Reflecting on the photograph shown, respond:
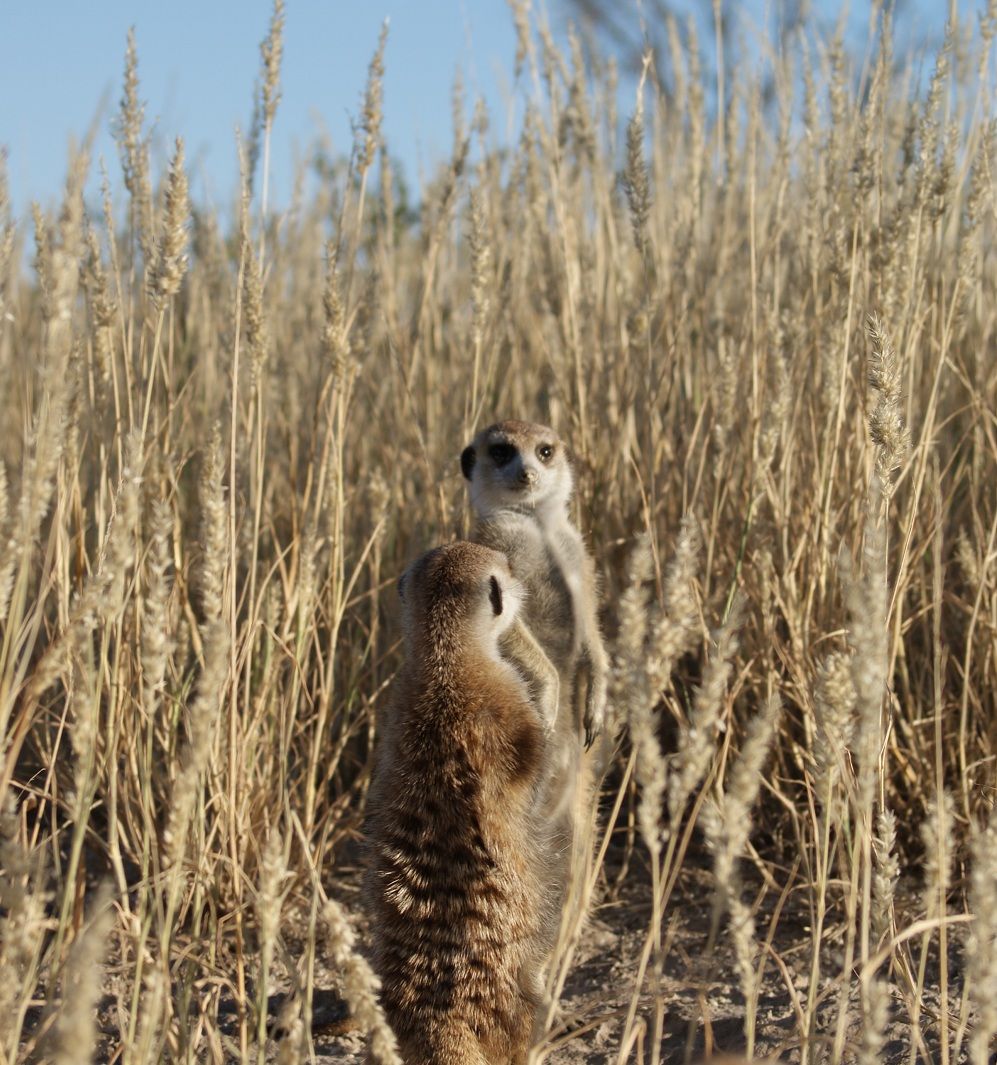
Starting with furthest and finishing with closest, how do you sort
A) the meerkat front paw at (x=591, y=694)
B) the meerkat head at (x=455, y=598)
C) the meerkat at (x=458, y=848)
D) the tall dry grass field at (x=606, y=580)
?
the meerkat front paw at (x=591, y=694) < the meerkat head at (x=455, y=598) < the meerkat at (x=458, y=848) < the tall dry grass field at (x=606, y=580)

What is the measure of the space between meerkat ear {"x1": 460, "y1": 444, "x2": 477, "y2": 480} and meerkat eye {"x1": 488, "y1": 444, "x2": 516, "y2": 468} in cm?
7

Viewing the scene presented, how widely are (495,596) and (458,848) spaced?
53cm

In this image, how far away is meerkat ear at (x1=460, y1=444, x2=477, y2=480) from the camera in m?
3.12

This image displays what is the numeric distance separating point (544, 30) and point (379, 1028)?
3174 millimetres

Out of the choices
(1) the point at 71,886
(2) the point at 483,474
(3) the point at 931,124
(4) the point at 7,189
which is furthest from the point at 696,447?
(1) the point at 71,886

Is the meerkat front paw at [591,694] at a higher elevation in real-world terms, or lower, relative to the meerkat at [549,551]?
lower

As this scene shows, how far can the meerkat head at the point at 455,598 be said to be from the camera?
85.5 inches

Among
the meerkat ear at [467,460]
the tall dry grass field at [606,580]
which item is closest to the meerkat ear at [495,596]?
→ the tall dry grass field at [606,580]

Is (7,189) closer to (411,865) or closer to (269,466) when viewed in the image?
(411,865)

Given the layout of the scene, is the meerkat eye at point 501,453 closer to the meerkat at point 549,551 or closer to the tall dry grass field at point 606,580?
the meerkat at point 549,551

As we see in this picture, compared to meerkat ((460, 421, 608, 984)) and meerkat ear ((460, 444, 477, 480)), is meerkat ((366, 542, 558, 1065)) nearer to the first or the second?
meerkat ((460, 421, 608, 984))

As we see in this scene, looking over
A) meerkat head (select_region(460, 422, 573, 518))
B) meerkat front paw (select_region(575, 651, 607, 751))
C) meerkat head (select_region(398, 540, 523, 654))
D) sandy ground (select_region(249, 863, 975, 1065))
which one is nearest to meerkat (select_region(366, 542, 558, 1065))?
meerkat head (select_region(398, 540, 523, 654))

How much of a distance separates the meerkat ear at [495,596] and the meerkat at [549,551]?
0.45m

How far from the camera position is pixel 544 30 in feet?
12.0
